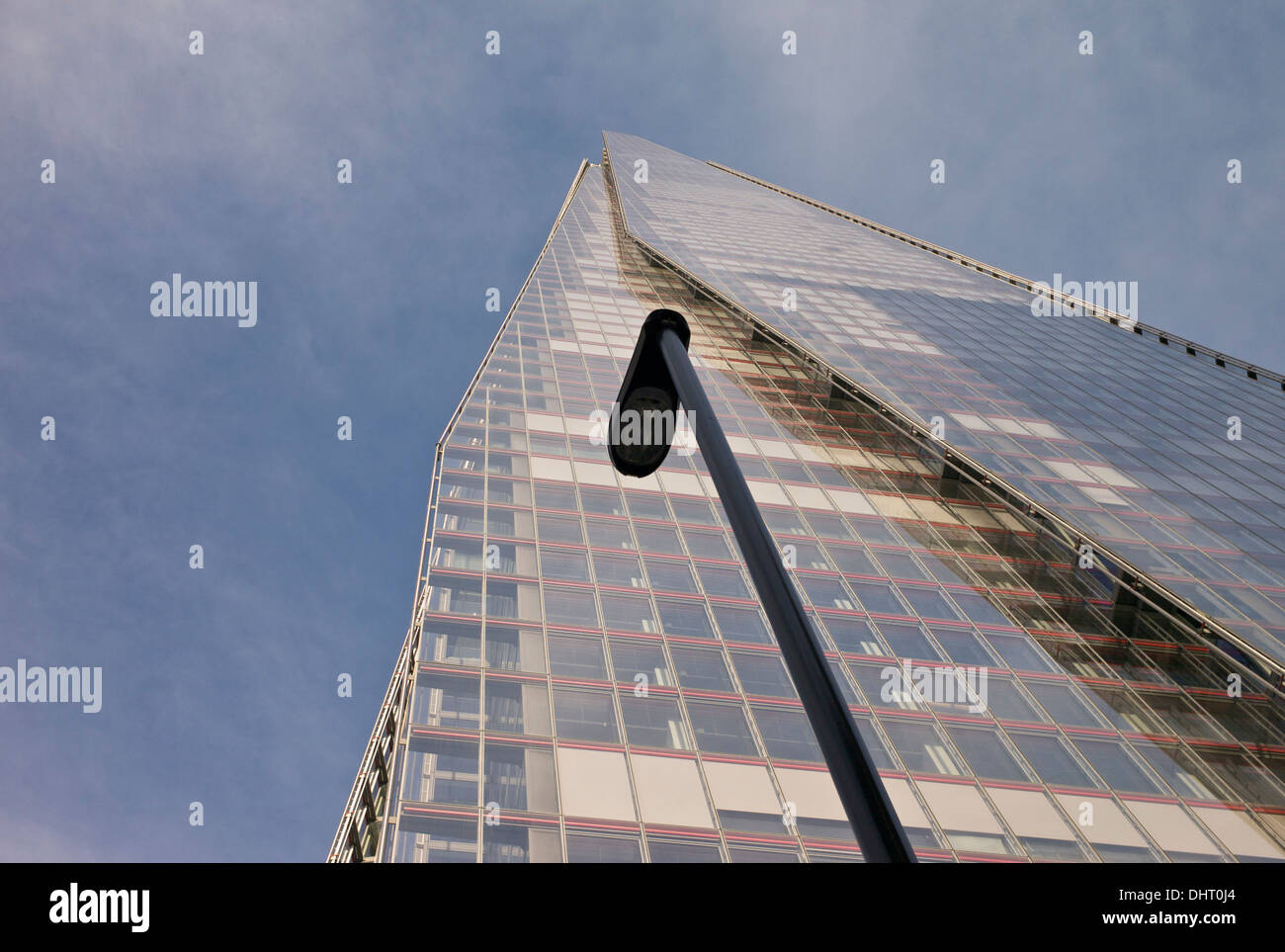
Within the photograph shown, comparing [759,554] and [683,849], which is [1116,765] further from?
[759,554]

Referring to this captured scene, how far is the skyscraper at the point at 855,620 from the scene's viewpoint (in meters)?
19.6

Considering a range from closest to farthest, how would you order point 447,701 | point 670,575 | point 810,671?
point 810,671 < point 447,701 < point 670,575

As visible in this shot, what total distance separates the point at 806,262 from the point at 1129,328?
82.3 ft

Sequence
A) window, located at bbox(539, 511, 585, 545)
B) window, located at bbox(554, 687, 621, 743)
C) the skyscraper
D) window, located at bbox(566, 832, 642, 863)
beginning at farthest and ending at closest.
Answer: window, located at bbox(539, 511, 585, 545)
window, located at bbox(554, 687, 621, 743)
the skyscraper
window, located at bbox(566, 832, 642, 863)

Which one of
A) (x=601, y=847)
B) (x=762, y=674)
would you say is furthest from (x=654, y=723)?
(x=601, y=847)

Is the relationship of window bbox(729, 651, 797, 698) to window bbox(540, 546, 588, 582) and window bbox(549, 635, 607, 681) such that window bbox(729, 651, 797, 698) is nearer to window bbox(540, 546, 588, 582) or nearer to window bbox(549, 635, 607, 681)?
window bbox(549, 635, 607, 681)

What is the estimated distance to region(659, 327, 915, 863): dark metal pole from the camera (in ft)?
10.8

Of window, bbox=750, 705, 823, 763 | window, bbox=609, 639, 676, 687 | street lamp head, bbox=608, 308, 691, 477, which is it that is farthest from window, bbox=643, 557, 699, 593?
street lamp head, bbox=608, 308, 691, 477

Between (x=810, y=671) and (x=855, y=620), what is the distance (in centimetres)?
2456

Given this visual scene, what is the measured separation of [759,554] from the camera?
4.34 meters

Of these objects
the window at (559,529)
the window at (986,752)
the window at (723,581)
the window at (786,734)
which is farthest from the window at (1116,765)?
the window at (559,529)
